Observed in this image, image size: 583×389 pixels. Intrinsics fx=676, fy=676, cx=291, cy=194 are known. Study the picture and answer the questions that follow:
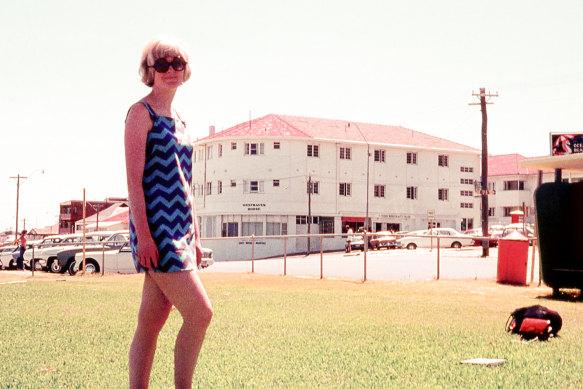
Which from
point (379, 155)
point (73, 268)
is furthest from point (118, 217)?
point (73, 268)

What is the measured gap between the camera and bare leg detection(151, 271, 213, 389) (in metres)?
3.22

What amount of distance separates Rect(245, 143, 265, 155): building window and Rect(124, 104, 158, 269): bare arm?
58769mm

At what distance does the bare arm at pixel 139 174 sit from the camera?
10.4 ft

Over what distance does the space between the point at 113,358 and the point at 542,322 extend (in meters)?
4.08

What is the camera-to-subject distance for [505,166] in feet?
283

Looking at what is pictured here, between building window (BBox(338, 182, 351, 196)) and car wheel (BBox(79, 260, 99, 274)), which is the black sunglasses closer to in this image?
car wheel (BBox(79, 260, 99, 274))

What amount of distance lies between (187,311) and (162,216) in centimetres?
48

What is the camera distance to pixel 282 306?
10047 millimetres

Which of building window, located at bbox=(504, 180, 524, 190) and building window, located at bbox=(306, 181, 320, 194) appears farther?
building window, located at bbox=(504, 180, 524, 190)

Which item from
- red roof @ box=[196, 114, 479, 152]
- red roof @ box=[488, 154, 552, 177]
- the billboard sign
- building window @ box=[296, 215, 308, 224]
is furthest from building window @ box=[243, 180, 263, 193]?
the billboard sign

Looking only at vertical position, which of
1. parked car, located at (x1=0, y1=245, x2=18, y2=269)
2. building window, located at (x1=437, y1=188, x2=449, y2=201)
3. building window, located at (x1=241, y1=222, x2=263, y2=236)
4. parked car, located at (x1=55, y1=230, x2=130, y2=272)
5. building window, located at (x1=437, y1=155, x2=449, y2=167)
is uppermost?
building window, located at (x1=437, y1=155, x2=449, y2=167)

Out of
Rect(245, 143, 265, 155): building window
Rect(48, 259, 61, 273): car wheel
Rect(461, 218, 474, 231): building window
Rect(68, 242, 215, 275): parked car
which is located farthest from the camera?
Rect(461, 218, 474, 231): building window

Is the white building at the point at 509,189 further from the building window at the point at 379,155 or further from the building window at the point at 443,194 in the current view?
the building window at the point at 379,155

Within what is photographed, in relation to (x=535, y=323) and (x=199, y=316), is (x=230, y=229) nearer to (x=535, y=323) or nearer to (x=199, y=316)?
(x=535, y=323)
